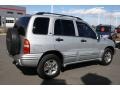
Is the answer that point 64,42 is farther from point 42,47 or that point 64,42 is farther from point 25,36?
point 25,36

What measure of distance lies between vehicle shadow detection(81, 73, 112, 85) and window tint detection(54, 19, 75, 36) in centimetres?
146

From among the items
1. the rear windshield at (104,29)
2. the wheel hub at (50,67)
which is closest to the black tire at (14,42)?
the wheel hub at (50,67)

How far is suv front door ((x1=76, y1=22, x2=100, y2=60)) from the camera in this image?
7443mm

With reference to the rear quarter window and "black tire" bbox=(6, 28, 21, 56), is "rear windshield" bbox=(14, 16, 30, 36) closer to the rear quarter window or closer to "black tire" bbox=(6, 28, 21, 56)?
"black tire" bbox=(6, 28, 21, 56)

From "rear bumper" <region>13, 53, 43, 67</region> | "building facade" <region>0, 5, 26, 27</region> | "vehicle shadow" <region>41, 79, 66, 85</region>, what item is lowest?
"vehicle shadow" <region>41, 79, 66, 85</region>

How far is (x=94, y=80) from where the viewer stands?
653cm

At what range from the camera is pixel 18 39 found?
248 inches

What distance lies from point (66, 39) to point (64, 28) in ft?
1.18

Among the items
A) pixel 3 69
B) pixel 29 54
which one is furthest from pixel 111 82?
pixel 3 69

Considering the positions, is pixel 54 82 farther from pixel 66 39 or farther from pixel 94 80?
pixel 66 39

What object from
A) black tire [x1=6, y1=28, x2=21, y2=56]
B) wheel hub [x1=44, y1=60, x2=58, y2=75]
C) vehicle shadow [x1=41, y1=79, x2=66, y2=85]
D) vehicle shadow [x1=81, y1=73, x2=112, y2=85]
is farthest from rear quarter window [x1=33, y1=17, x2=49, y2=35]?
vehicle shadow [x1=81, y1=73, x2=112, y2=85]

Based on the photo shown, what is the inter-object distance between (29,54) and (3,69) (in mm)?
1969

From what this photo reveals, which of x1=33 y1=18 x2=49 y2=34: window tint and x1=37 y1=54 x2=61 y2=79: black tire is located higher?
x1=33 y1=18 x2=49 y2=34: window tint

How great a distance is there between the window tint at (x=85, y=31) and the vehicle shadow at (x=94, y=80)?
4.69 ft
